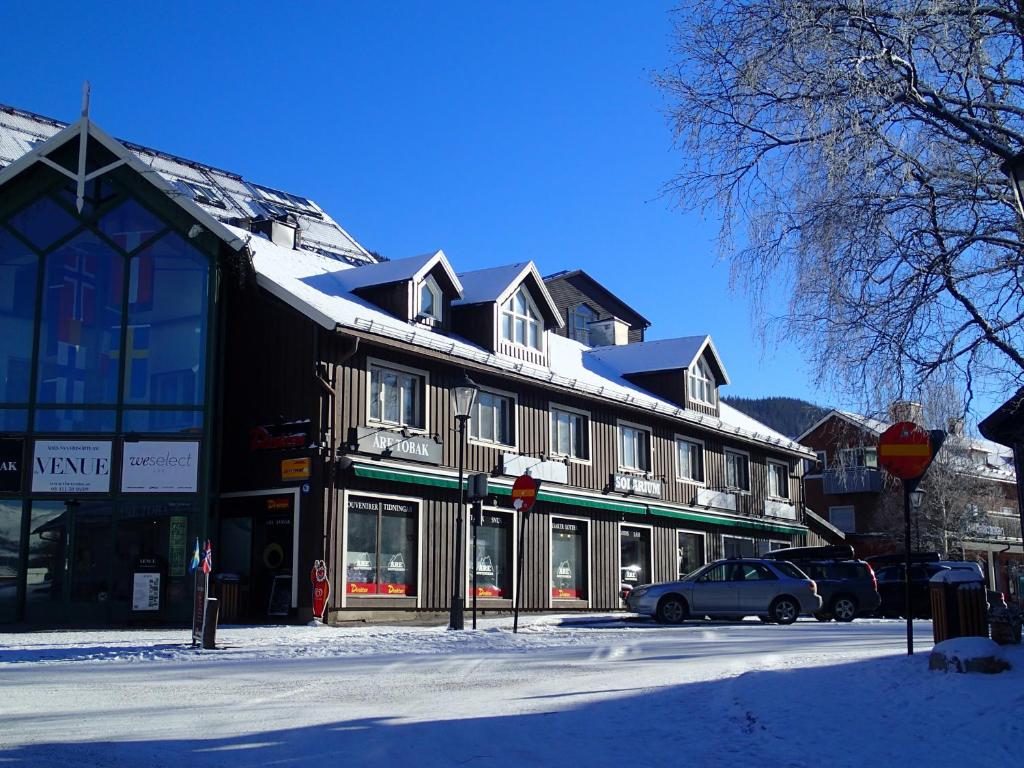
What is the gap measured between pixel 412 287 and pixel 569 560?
8.76m

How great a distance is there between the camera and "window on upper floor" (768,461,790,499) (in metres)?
41.2

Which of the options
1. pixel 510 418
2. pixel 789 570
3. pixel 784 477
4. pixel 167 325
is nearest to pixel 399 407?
pixel 510 418

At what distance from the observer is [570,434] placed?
30812mm

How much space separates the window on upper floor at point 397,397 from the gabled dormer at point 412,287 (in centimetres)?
163

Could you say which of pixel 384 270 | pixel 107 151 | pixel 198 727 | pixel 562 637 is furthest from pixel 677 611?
pixel 198 727

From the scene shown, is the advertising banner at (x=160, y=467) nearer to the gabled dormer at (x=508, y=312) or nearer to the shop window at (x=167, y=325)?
the shop window at (x=167, y=325)

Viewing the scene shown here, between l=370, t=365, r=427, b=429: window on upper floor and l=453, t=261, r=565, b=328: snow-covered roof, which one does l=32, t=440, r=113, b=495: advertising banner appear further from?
l=453, t=261, r=565, b=328: snow-covered roof

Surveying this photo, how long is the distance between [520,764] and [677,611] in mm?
17774

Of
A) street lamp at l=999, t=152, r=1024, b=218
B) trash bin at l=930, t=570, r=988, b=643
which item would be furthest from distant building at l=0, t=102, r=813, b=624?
street lamp at l=999, t=152, r=1024, b=218

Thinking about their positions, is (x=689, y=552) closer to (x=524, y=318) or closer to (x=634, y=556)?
(x=634, y=556)

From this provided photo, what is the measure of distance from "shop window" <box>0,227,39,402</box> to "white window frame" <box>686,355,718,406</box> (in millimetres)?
20346

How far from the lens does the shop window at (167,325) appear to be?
22.7 metres

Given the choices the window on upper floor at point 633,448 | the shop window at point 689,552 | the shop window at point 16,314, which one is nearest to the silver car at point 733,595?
the window on upper floor at point 633,448

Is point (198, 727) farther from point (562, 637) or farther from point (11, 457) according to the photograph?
point (11, 457)
